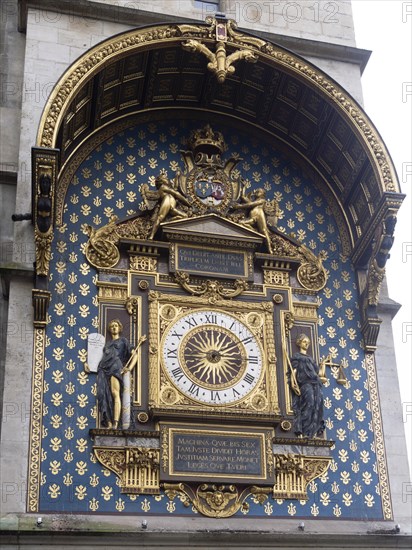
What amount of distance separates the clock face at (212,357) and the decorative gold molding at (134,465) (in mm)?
998

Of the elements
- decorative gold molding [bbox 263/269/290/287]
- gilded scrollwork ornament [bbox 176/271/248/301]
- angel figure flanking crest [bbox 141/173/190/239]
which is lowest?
gilded scrollwork ornament [bbox 176/271/248/301]

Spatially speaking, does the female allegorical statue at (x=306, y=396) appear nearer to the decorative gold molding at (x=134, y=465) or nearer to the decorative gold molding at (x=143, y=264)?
the decorative gold molding at (x=134, y=465)

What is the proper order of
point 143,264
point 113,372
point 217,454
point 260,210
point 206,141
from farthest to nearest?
point 206,141
point 260,210
point 143,264
point 113,372
point 217,454

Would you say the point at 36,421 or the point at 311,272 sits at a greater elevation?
the point at 311,272

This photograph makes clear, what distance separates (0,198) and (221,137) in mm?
3297

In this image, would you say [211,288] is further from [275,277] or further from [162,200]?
[162,200]

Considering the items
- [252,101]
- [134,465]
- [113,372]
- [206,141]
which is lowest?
[134,465]

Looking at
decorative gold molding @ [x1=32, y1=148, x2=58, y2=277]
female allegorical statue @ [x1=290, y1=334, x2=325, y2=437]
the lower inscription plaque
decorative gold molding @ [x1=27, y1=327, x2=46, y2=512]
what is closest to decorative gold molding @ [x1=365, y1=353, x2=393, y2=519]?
female allegorical statue @ [x1=290, y1=334, x2=325, y2=437]

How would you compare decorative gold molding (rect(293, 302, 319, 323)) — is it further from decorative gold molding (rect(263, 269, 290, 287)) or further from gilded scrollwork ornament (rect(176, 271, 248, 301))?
gilded scrollwork ornament (rect(176, 271, 248, 301))

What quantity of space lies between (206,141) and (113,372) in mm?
3728

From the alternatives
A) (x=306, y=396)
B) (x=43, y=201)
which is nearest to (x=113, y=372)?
(x=43, y=201)

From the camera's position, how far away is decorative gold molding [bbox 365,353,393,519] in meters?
13.2

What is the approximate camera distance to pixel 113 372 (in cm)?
1278

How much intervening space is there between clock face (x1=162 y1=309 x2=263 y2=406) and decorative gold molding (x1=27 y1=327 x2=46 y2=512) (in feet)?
5.06
